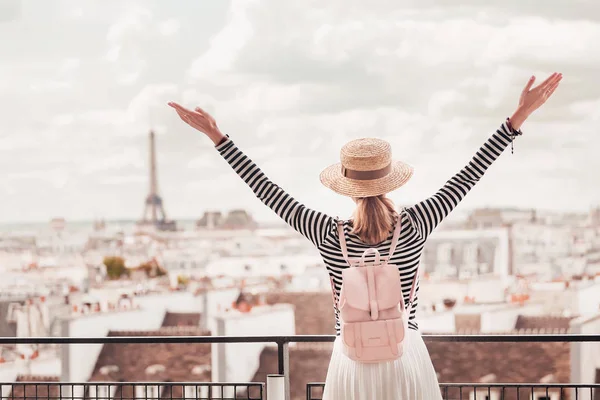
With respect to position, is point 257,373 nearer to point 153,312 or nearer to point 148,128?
point 153,312

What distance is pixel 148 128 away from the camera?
50.4 metres

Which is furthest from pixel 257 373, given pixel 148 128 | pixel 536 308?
pixel 148 128

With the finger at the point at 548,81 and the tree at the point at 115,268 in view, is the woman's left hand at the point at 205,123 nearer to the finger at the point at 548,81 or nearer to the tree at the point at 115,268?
the finger at the point at 548,81

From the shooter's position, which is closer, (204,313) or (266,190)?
(266,190)

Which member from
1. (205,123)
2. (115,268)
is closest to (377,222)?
(205,123)

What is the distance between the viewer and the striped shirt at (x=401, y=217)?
1.39 metres

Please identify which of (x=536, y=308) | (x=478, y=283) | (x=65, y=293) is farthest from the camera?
(x=65, y=293)

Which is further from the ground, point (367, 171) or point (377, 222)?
point (367, 171)

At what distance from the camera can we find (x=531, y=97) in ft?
5.02

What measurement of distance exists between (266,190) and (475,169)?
393 millimetres

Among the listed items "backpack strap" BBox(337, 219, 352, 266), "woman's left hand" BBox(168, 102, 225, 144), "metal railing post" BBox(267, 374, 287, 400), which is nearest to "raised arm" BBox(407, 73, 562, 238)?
"backpack strap" BBox(337, 219, 352, 266)

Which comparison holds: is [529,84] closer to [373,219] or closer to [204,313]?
[373,219]

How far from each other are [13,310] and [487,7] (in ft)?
114

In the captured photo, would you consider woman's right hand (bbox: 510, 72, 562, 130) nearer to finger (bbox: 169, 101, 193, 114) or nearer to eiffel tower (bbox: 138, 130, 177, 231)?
finger (bbox: 169, 101, 193, 114)
